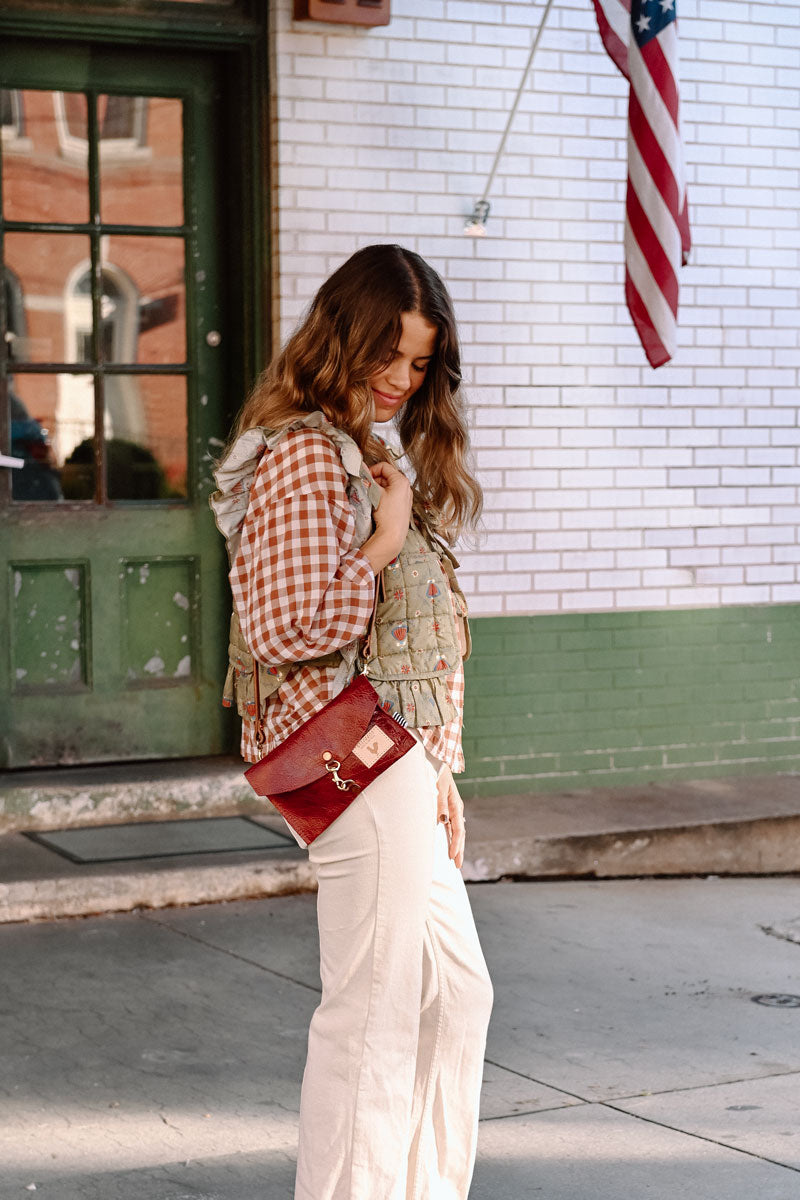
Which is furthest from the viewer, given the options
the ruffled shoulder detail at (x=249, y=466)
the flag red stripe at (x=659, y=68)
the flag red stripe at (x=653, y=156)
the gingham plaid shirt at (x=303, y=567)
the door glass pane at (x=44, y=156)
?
the door glass pane at (x=44, y=156)

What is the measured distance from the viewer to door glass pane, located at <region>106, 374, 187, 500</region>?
668 centimetres

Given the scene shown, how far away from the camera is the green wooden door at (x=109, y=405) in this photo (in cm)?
652

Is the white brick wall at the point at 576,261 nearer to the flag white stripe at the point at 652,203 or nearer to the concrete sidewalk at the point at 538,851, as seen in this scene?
the flag white stripe at the point at 652,203

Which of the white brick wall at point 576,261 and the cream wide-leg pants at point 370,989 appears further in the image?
the white brick wall at point 576,261

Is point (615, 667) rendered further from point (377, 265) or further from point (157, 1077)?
point (377, 265)

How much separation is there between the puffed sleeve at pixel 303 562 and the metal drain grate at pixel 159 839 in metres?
3.24

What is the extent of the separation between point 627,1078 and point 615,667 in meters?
3.11

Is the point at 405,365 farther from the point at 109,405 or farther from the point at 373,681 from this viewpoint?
the point at 109,405

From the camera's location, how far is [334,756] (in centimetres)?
275

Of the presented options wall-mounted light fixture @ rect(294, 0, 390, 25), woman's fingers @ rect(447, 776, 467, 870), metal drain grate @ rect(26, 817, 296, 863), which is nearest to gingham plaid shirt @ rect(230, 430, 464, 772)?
woman's fingers @ rect(447, 776, 467, 870)

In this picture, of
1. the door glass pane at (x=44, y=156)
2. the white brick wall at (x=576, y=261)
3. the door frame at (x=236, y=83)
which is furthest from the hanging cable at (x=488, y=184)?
the door glass pane at (x=44, y=156)

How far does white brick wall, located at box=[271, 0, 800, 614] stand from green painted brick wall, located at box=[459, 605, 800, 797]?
12 cm

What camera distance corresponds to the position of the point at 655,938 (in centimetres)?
546

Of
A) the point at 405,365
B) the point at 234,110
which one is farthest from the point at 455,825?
the point at 234,110
